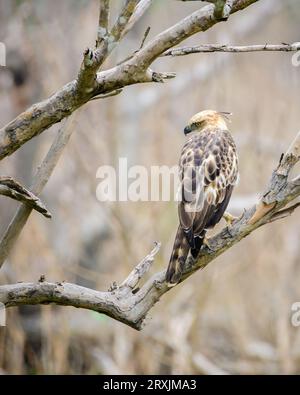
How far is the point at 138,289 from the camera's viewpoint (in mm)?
2750

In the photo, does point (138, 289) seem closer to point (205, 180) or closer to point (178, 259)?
point (178, 259)

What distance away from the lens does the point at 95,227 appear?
7.49m

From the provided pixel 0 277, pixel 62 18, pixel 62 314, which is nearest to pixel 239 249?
pixel 62 314

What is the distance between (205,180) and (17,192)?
1138 millimetres

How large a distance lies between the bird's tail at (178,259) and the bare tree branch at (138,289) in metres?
0.03

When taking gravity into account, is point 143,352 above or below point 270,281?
below

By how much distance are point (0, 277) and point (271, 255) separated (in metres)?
2.26

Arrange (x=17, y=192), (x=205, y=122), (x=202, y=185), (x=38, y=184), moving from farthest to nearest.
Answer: (x=205, y=122) < (x=202, y=185) < (x=38, y=184) < (x=17, y=192)

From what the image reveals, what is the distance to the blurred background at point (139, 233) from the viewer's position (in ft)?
19.4

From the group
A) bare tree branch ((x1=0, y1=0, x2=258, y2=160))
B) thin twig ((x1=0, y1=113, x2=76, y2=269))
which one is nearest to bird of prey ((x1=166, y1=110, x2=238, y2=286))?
thin twig ((x1=0, y1=113, x2=76, y2=269))

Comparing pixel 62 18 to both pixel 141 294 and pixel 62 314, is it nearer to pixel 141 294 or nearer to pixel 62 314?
pixel 62 314

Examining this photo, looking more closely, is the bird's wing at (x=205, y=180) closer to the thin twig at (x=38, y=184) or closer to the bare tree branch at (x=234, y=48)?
the thin twig at (x=38, y=184)

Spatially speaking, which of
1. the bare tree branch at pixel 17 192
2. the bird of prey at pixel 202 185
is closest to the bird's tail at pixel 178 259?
the bird of prey at pixel 202 185

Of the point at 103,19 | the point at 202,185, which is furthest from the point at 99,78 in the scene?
the point at 202,185
